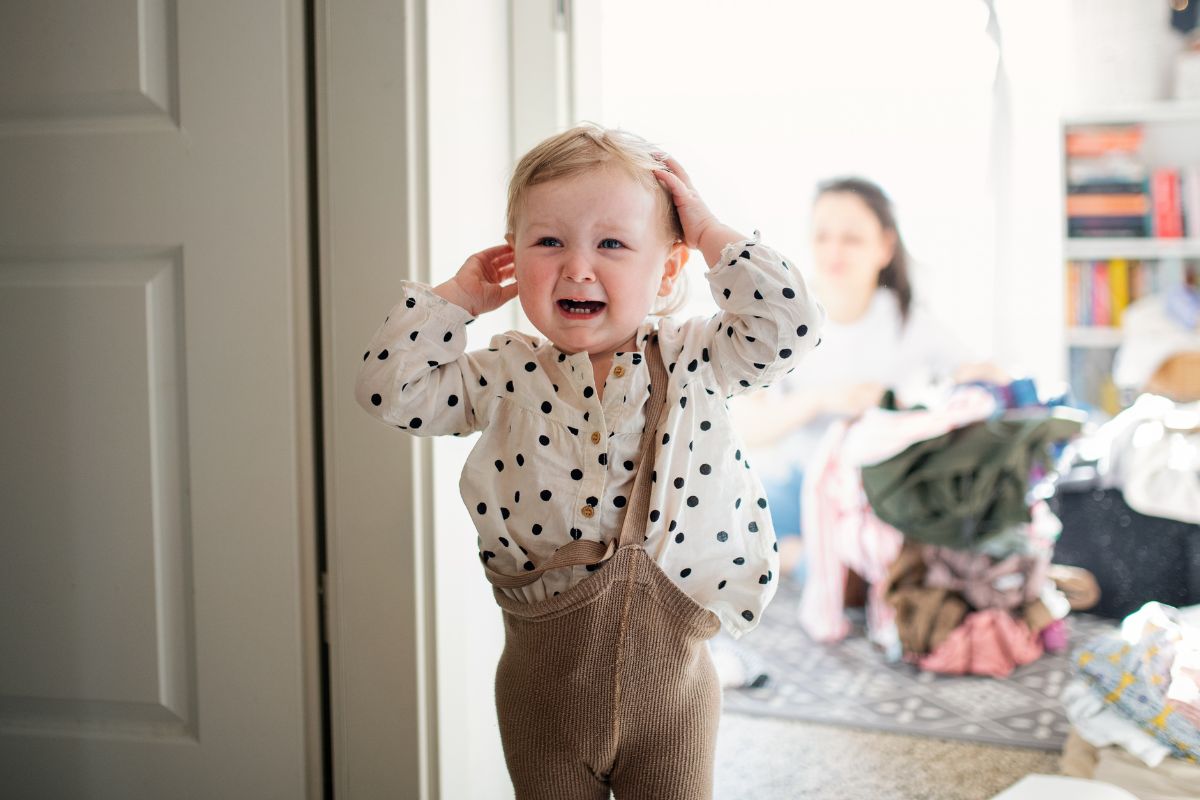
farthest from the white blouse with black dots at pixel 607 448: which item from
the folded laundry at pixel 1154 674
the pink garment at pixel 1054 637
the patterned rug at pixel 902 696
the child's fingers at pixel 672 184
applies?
the pink garment at pixel 1054 637

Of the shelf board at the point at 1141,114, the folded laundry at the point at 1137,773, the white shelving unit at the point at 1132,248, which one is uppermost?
the shelf board at the point at 1141,114

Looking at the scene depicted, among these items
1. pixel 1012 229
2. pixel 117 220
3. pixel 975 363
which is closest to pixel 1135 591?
pixel 975 363

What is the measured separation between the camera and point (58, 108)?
117 cm

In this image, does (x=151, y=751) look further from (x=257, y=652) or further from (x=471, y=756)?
(x=471, y=756)

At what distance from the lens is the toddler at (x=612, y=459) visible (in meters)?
0.86

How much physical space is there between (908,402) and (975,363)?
42cm

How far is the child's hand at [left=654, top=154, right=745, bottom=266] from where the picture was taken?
88cm

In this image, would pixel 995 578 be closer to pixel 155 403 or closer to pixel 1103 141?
pixel 1103 141

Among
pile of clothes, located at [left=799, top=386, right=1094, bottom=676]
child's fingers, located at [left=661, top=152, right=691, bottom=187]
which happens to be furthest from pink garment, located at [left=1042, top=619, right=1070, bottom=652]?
child's fingers, located at [left=661, top=152, right=691, bottom=187]

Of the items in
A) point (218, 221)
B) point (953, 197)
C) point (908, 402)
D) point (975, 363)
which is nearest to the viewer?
point (218, 221)

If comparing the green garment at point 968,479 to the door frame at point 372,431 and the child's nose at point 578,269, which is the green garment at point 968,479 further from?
the child's nose at point 578,269

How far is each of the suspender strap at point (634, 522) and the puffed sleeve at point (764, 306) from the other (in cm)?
9

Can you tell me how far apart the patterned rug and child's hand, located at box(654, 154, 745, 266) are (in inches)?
58.1

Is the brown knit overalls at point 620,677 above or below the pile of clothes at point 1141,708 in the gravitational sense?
above
